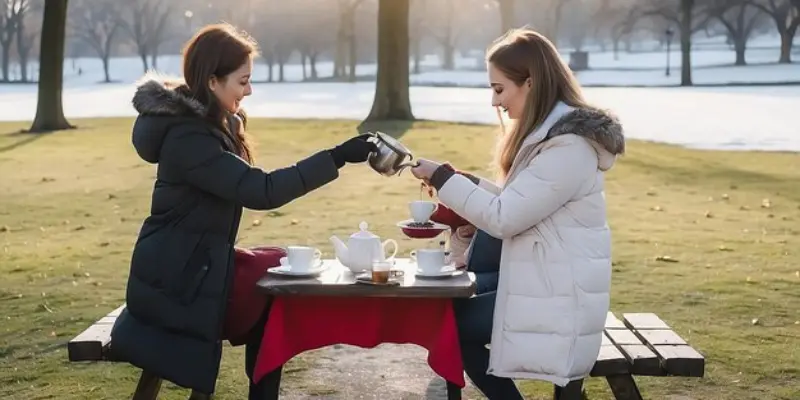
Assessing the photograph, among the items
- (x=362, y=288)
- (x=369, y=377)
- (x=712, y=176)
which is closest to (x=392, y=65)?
(x=712, y=176)

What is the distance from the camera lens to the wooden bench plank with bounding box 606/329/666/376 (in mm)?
4398

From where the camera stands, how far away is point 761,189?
45.8 feet

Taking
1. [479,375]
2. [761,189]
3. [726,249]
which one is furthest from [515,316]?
[761,189]

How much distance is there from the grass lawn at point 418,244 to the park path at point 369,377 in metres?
0.15

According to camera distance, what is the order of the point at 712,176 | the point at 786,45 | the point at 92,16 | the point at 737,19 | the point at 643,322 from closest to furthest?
the point at 643,322
the point at 712,176
the point at 786,45
the point at 737,19
the point at 92,16

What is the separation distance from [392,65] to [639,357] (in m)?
21.8

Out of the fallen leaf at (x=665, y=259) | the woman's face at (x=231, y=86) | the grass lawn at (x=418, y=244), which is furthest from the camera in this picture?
the fallen leaf at (x=665, y=259)

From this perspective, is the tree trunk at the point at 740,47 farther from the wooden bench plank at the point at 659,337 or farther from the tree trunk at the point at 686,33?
the wooden bench plank at the point at 659,337

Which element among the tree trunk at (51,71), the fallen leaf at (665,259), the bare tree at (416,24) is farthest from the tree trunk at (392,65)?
the bare tree at (416,24)

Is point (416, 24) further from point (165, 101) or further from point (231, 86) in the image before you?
point (165, 101)

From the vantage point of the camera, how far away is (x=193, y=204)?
14.1 ft

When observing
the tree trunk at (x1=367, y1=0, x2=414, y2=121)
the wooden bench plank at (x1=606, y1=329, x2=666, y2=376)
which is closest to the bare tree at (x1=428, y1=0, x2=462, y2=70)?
the tree trunk at (x1=367, y1=0, x2=414, y2=121)

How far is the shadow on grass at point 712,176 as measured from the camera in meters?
14.4

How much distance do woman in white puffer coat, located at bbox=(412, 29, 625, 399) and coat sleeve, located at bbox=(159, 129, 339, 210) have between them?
20.6 inches
